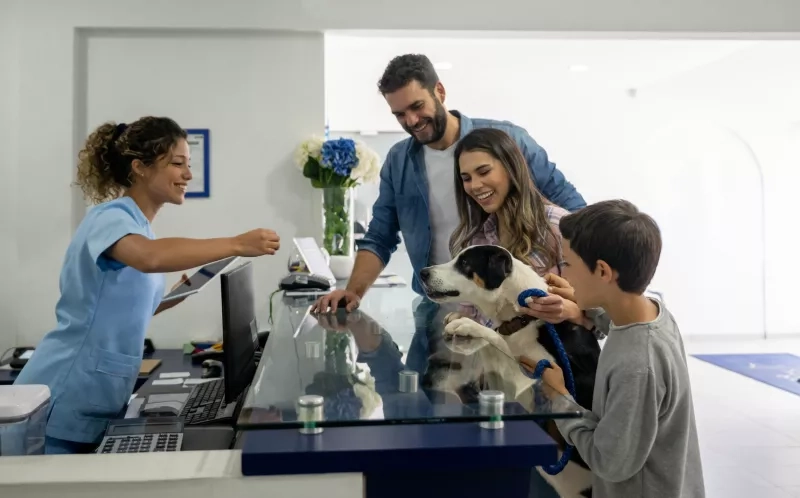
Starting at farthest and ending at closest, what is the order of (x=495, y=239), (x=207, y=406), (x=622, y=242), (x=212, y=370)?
(x=212, y=370) < (x=207, y=406) < (x=495, y=239) < (x=622, y=242)

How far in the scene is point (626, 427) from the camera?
110cm

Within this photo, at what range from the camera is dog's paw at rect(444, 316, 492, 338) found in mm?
1451

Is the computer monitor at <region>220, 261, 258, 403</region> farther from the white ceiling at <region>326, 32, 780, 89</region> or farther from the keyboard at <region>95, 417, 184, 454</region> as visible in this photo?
the white ceiling at <region>326, 32, 780, 89</region>

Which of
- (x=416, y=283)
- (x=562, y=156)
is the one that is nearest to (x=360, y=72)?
(x=562, y=156)

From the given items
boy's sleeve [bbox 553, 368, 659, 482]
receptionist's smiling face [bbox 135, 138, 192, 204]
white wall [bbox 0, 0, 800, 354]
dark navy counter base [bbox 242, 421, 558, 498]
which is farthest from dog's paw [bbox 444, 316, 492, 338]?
white wall [bbox 0, 0, 800, 354]

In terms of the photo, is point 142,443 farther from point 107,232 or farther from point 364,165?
point 364,165

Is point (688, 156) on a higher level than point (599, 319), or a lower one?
higher

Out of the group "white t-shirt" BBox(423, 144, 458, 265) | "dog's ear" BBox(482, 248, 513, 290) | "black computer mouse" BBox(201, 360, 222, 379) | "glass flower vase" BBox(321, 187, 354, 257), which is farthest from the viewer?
"glass flower vase" BBox(321, 187, 354, 257)

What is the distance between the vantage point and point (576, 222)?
123cm

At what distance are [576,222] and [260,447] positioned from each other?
0.67 m

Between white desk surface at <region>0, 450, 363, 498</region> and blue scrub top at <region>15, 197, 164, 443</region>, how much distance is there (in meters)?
0.62

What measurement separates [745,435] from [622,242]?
3.35 metres

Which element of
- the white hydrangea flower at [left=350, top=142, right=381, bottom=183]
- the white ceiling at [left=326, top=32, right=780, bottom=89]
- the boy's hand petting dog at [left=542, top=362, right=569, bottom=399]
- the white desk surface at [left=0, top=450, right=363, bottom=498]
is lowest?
the white desk surface at [left=0, top=450, right=363, bottom=498]

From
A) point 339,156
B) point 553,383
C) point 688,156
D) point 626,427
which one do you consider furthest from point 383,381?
point 688,156
